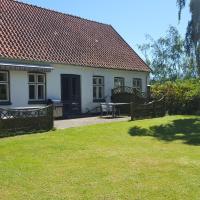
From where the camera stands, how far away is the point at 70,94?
85.1 ft

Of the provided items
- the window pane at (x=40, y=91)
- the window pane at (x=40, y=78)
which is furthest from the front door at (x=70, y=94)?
the window pane at (x=40, y=91)

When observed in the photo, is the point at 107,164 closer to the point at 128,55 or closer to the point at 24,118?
the point at 24,118

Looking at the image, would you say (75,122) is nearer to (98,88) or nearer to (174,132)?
(174,132)

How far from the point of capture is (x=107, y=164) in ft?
33.7

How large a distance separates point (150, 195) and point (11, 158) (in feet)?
15.0

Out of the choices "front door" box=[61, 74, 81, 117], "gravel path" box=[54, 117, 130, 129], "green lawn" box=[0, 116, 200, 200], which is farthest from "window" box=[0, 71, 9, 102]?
"green lawn" box=[0, 116, 200, 200]

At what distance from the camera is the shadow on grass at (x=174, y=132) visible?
50.0 feet

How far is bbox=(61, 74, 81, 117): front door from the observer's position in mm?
25500

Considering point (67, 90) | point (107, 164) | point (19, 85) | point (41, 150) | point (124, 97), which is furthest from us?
point (124, 97)

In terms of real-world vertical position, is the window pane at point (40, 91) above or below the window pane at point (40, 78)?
below

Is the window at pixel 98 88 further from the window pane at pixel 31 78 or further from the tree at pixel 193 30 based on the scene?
the tree at pixel 193 30

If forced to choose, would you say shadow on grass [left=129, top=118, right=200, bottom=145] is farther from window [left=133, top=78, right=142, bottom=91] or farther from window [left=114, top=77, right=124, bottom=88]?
window [left=133, top=78, right=142, bottom=91]

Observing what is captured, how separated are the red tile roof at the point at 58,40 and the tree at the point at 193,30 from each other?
18.9 ft

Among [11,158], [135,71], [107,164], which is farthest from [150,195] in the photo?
[135,71]
